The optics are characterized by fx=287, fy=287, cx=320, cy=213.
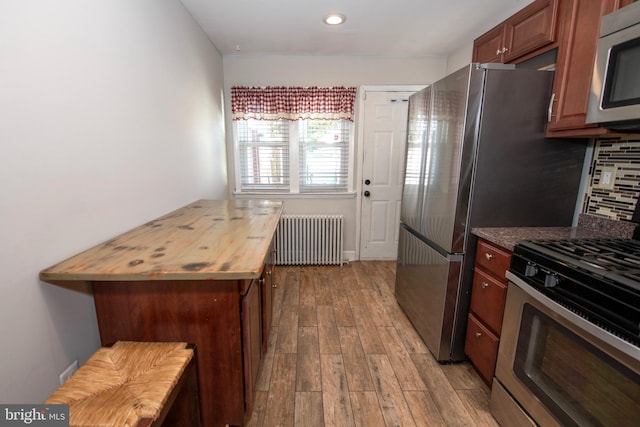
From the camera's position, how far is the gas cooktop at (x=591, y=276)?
919mm

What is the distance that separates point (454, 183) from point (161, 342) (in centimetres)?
171

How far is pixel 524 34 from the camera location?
1879mm

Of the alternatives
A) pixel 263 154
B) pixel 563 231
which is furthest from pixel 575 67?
pixel 263 154

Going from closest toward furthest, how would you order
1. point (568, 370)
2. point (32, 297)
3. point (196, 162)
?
point (32, 297)
point (568, 370)
point (196, 162)

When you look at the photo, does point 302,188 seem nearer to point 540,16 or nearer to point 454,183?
point 454,183

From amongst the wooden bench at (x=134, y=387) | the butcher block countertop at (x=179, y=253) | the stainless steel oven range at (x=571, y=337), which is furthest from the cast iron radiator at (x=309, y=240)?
the wooden bench at (x=134, y=387)

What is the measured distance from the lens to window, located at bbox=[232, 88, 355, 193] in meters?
3.37

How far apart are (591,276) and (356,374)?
136 cm

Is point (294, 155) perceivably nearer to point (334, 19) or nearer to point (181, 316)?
point (334, 19)

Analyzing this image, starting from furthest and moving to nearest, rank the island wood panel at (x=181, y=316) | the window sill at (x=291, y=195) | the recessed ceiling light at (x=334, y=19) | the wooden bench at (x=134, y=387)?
1. the window sill at (x=291, y=195)
2. the recessed ceiling light at (x=334, y=19)
3. the island wood panel at (x=181, y=316)
4. the wooden bench at (x=134, y=387)

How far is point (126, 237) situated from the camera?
57.0 inches

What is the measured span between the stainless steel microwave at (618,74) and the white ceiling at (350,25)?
112 centimetres

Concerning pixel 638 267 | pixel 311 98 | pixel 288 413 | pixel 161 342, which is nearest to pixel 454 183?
pixel 638 267

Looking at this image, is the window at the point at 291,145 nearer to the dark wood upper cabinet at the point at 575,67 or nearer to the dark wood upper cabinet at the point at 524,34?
the dark wood upper cabinet at the point at 524,34
